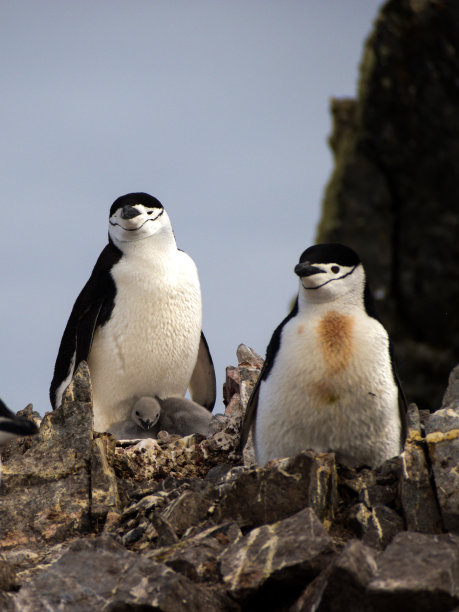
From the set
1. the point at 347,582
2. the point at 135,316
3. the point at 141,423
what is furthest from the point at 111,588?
the point at 135,316

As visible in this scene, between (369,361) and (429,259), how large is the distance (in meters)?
5.67

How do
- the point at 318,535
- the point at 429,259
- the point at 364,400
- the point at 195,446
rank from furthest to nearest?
1. the point at 429,259
2. the point at 195,446
3. the point at 364,400
4. the point at 318,535

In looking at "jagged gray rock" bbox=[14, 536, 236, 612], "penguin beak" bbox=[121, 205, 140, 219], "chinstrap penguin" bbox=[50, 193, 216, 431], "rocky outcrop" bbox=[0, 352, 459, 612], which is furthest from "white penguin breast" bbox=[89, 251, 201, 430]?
"jagged gray rock" bbox=[14, 536, 236, 612]

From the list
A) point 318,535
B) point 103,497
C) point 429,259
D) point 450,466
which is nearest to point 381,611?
point 318,535

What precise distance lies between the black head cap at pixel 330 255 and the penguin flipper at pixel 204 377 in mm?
3872

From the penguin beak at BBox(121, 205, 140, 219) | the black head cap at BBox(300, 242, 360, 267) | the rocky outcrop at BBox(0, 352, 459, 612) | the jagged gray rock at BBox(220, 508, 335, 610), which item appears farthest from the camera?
the penguin beak at BBox(121, 205, 140, 219)

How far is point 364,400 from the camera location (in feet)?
17.0

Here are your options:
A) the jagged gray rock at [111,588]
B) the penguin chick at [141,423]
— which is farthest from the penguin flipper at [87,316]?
the jagged gray rock at [111,588]

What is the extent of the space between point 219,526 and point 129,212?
4163mm

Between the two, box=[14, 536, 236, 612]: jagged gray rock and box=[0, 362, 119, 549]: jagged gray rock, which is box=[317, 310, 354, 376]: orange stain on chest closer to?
box=[0, 362, 119, 549]: jagged gray rock

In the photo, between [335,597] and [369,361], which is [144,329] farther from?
[335,597]

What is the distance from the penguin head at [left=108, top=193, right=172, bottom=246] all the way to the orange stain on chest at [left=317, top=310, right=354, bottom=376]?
10.3 ft

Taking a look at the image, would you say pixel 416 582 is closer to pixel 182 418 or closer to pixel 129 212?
pixel 182 418

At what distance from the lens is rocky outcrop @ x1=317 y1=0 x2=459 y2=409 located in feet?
34.8
